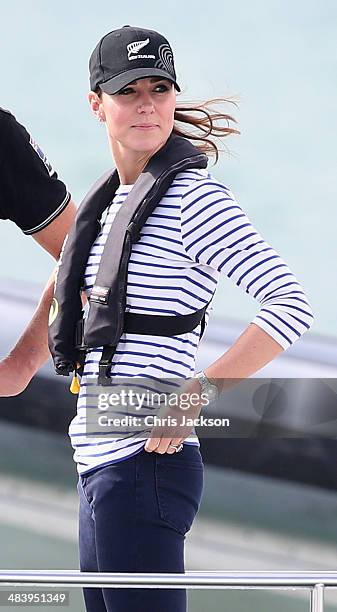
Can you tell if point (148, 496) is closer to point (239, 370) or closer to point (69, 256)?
point (239, 370)

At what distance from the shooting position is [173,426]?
113cm

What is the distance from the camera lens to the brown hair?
1297 mm

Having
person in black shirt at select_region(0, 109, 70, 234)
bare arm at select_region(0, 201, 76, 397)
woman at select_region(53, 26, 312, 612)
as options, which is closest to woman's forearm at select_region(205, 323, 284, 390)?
woman at select_region(53, 26, 312, 612)

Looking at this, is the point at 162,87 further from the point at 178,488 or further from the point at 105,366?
the point at 178,488

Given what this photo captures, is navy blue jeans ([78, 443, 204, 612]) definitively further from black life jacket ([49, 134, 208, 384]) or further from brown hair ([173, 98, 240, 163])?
brown hair ([173, 98, 240, 163])

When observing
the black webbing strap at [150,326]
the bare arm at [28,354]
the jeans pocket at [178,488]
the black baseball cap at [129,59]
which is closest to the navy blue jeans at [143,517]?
the jeans pocket at [178,488]

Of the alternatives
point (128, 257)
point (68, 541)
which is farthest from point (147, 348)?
point (68, 541)

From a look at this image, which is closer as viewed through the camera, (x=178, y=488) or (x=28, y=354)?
(x=178, y=488)

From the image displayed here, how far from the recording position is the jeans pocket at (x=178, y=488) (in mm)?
1117

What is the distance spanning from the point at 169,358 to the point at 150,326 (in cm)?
4

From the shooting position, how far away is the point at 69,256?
1.24 meters

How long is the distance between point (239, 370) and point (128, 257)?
171 mm

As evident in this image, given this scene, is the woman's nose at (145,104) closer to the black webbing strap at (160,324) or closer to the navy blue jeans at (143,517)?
the black webbing strap at (160,324)

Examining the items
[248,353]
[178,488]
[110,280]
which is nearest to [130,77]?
[110,280]
